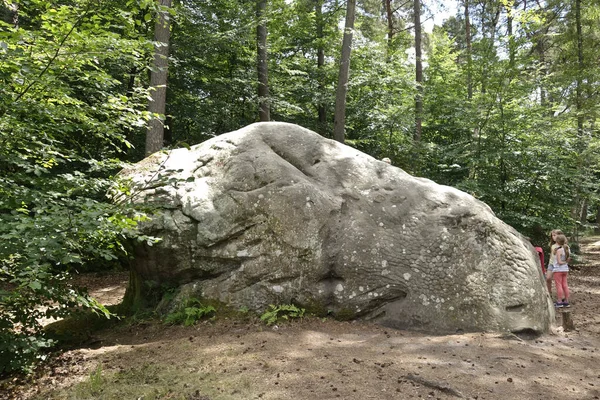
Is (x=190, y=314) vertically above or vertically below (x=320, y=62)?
below

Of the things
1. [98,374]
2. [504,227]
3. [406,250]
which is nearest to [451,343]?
[406,250]

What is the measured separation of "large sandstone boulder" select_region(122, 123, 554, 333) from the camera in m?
6.34

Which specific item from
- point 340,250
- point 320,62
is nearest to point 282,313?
point 340,250

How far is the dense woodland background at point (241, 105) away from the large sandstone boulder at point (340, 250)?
1.19m

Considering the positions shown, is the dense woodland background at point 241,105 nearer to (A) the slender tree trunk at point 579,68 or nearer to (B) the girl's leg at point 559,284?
(A) the slender tree trunk at point 579,68

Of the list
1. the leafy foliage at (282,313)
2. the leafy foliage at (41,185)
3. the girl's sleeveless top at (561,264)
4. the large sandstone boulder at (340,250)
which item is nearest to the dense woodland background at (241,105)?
the leafy foliage at (41,185)

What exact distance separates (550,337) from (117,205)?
633cm

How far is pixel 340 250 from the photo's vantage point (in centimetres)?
667

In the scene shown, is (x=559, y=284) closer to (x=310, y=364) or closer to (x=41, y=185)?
(x=310, y=364)

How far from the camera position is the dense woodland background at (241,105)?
4617 millimetres

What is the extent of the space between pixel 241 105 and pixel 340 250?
8.46 metres

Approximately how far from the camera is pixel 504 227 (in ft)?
22.6

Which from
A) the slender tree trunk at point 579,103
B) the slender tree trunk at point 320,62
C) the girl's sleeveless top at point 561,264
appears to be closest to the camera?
the girl's sleeveless top at point 561,264

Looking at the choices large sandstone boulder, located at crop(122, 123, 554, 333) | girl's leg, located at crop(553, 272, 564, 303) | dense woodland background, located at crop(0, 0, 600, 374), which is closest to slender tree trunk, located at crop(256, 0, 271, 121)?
dense woodland background, located at crop(0, 0, 600, 374)
